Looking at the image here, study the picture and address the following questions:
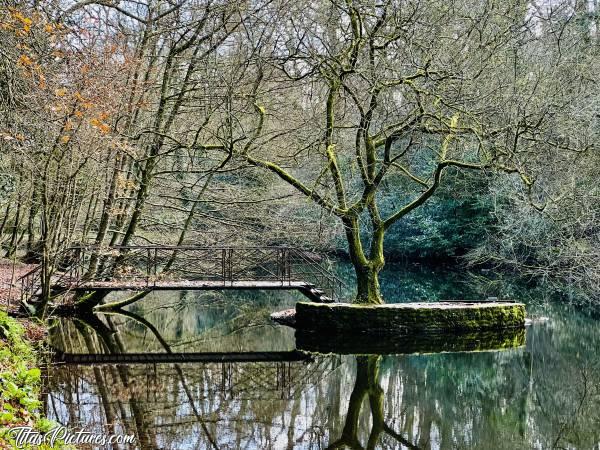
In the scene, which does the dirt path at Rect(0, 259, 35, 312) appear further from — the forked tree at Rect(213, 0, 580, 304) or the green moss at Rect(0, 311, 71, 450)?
the forked tree at Rect(213, 0, 580, 304)

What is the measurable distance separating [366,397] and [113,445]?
3.70m

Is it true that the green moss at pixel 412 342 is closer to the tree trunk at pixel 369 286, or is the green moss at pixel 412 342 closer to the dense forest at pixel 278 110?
the tree trunk at pixel 369 286

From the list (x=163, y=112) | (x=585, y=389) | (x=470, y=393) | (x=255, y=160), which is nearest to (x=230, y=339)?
(x=255, y=160)

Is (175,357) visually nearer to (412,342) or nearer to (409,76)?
(412,342)

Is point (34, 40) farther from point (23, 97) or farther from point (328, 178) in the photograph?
point (328, 178)

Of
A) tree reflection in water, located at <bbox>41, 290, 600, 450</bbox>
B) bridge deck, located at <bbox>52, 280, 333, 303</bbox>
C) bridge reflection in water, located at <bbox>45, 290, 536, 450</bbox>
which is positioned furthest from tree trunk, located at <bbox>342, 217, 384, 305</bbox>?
tree reflection in water, located at <bbox>41, 290, 600, 450</bbox>

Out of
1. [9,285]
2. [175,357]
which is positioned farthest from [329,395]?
[9,285]

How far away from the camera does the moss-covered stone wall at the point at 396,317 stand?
1415 cm

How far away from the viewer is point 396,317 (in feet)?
46.5

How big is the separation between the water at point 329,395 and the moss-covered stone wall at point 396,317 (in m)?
0.72

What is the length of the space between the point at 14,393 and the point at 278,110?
34.1 ft

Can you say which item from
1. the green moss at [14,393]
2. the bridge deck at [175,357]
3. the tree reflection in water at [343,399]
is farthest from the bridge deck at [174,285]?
the green moss at [14,393]

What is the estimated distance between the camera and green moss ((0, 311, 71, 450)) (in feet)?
17.7

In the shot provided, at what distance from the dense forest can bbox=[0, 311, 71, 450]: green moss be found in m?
2.23
